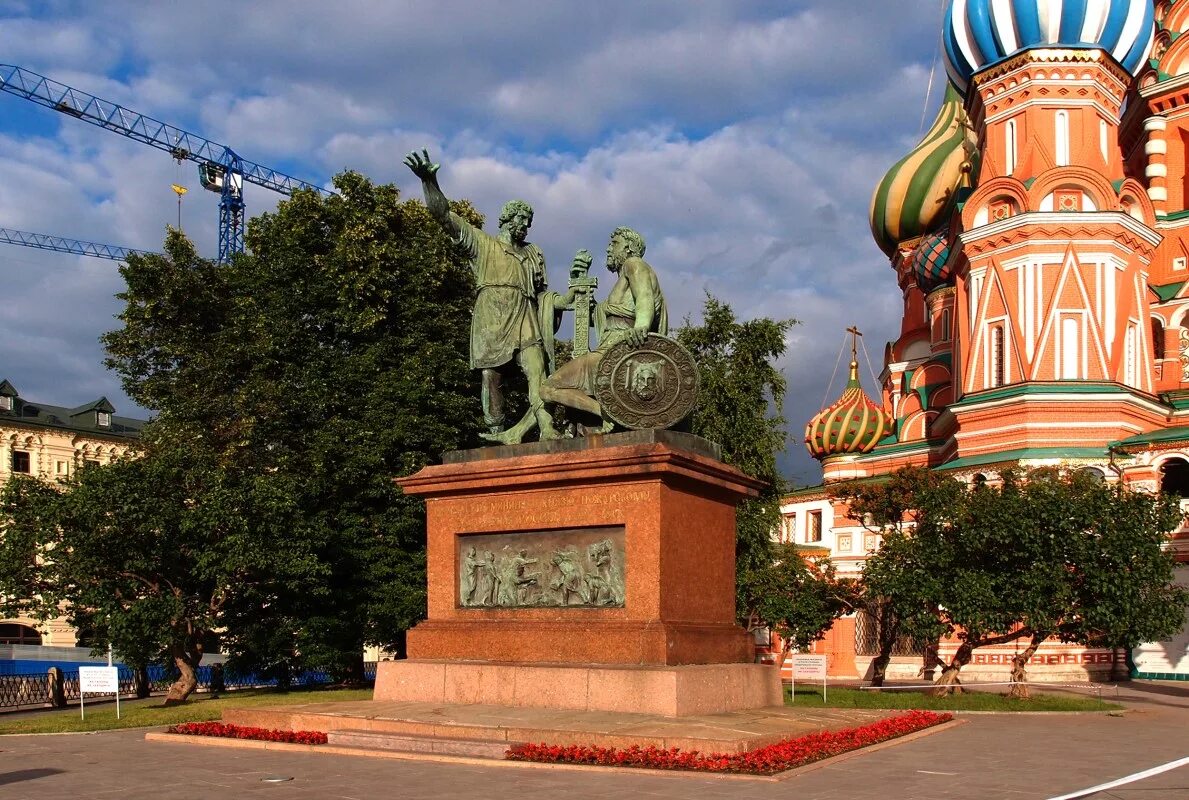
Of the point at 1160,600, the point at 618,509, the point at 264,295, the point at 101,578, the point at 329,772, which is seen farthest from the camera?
the point at 264,295

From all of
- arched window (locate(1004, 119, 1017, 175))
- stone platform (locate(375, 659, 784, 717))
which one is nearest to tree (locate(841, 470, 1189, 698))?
stone platform (locate(375, 659, 784, 717))

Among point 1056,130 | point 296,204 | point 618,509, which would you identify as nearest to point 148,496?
point 296,204

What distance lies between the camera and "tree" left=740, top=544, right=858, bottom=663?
89.5 ft

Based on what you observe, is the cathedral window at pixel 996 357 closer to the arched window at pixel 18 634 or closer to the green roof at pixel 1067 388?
the green roof at pixel 1067 388

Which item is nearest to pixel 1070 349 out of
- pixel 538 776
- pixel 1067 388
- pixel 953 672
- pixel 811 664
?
pixel 1067 388

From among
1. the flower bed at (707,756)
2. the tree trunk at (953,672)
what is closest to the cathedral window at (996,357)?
the tree trunk at (953,672)

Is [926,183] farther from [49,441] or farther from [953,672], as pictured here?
[49,441]

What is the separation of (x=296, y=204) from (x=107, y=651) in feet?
38.7

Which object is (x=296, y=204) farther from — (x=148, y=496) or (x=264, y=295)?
(x=148, y=496)

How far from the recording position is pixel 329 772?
10.7 metres

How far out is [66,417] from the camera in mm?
68250

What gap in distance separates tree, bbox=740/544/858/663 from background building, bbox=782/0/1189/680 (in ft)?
24.8

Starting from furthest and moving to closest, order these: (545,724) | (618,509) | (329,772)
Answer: (618,509), (545,724), (329,772)

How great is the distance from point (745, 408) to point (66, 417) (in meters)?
48.7
